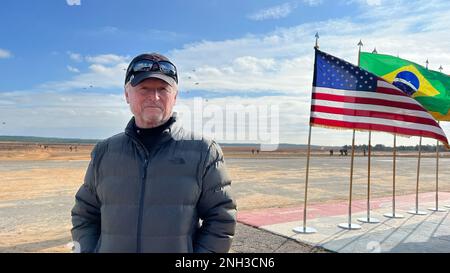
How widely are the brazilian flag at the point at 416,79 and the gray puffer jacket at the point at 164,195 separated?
7580 mm

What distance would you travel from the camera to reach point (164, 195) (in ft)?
6.76

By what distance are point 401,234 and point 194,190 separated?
20.4 ft

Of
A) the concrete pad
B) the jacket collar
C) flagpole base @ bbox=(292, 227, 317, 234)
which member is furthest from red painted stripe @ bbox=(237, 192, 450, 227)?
the jacket collar

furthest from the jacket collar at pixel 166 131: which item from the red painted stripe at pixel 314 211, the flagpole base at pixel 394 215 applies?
the flagpole base at pixel 394 215

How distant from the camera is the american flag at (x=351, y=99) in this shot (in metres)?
6.86

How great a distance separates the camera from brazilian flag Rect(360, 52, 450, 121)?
28.3ft

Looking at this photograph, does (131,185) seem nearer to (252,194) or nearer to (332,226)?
(332,226)

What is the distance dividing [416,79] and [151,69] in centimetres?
866

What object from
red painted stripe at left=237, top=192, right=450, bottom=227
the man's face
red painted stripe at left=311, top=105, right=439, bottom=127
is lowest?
red painted stripe at left=237, top=192, right=450, bottom=227

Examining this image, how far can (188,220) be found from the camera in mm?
2105

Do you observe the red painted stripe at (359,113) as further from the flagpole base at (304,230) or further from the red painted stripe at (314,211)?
the red painted stripe at (314,211)

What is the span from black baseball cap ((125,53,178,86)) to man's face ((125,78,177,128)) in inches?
1.3

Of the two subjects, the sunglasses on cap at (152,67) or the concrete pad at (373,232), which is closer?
the sunglasses on cap at (152,67)

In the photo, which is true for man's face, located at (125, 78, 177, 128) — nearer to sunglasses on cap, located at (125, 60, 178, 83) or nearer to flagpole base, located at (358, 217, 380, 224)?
sunglasses on cap, located at (125, 60, 178, 83)
